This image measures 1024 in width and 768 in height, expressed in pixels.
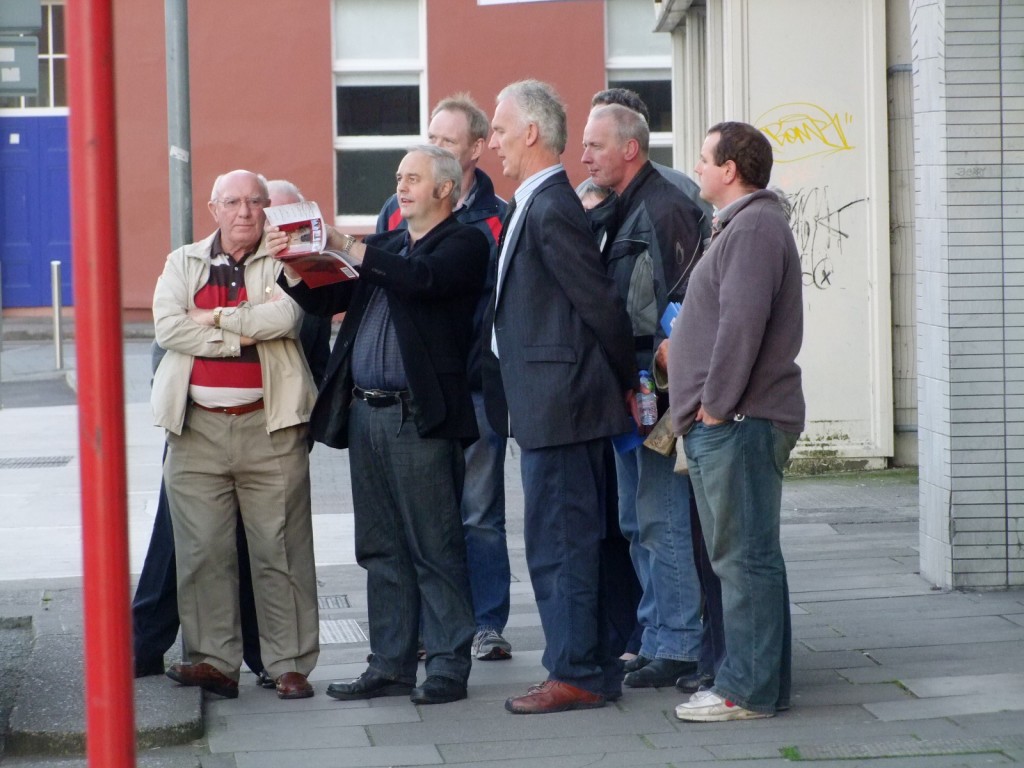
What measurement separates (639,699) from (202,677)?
1.48 m

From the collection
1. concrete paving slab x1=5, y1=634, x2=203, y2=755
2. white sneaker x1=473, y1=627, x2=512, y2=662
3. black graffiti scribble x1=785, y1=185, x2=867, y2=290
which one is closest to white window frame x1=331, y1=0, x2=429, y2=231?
black graffiti scribble x1=785, y1=185, x2=867, y2=290

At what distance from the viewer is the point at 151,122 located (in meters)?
17.4

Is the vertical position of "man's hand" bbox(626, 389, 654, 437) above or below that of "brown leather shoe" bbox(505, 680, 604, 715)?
above

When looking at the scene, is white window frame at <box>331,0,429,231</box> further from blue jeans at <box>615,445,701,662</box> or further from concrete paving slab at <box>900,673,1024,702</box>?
concrete paving slab at <box>900,673,1024,702</box>

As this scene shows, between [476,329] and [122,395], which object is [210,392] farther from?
[122,395]

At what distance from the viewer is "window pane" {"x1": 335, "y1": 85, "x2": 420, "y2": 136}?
697 inches

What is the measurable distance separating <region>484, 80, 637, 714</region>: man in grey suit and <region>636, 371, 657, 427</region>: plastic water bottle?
85mm

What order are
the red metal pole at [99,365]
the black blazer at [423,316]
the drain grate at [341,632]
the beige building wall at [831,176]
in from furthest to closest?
the beige building wall at [831,176]
the drain grate at [341,632]
the black blazer at [423,316]
the red metal pole at [99,365]

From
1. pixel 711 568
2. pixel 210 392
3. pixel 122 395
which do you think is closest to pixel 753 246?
pixel 711 568

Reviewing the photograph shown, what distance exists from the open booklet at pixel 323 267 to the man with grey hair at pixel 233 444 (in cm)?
28

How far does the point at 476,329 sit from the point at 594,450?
771 millimetres

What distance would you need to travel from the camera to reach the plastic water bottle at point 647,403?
16.7 ft

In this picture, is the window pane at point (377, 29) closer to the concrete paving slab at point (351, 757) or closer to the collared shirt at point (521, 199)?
the collared shirt at point (521, 199)

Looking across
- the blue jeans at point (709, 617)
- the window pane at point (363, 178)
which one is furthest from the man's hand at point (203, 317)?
the window pane at point (363, 178)
